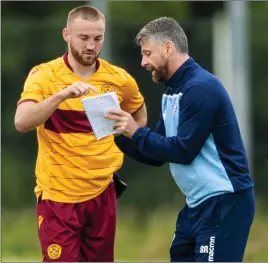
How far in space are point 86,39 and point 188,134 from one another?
111cm

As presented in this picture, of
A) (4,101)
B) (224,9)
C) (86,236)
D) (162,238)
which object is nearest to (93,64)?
(86,236)

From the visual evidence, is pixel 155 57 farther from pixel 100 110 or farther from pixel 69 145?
pixel 69 145

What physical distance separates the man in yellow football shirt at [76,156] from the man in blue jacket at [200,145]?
578mm

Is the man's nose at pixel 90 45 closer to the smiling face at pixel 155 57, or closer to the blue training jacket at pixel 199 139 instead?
the smiling face at pixel 155 57

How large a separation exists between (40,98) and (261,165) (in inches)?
263

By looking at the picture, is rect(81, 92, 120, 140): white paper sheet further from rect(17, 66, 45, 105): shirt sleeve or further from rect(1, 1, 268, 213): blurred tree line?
rect(1, 1, 268, 213): blurred tree line

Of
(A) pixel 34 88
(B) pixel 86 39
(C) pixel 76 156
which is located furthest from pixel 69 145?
(B) pixel 86 39

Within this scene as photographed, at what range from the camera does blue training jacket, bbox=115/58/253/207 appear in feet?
20.9

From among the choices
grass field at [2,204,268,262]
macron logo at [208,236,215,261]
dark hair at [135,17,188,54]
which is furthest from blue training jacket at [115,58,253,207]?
grass field at [2,204,268,262]

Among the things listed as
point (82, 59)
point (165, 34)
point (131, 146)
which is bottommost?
point (131, 146)

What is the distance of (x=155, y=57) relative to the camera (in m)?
6.55

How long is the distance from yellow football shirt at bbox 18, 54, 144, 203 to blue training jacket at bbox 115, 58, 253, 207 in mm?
674

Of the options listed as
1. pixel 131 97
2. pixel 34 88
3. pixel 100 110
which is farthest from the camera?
pixel 131 97

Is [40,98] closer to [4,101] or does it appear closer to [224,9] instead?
[4,101]
